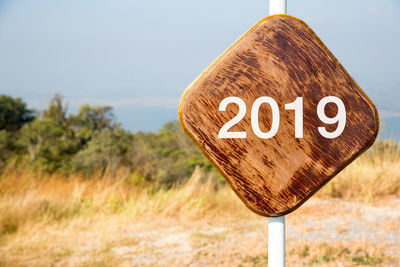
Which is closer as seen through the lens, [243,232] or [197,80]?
[197,80]

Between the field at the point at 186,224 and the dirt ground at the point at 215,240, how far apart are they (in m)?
0.01

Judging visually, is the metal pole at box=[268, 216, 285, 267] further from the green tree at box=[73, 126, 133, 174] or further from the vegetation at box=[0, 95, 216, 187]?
the green tree at box=[73, 126, 133, 174]

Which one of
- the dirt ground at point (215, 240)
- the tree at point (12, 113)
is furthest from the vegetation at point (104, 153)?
the tree at point (12, 113)

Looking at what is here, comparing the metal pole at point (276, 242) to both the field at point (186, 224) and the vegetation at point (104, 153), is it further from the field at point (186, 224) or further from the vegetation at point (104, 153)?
the vegetation at point (104, 153)

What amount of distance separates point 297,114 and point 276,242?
1.96ft

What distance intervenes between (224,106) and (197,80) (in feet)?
0.52

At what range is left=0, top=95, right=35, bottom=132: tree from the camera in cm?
1566

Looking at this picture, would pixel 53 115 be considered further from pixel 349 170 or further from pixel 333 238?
pixel 333 238

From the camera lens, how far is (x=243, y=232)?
455 cm

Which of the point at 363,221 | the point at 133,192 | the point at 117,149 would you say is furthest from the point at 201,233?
the point at 117,149

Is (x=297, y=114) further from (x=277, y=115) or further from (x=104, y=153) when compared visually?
(x=104, y=153)

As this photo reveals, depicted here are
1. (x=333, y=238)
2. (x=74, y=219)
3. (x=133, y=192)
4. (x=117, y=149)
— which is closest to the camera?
(x=333, y=238)

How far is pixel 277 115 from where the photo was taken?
149 centimetres

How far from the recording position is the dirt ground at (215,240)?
11.8ft
